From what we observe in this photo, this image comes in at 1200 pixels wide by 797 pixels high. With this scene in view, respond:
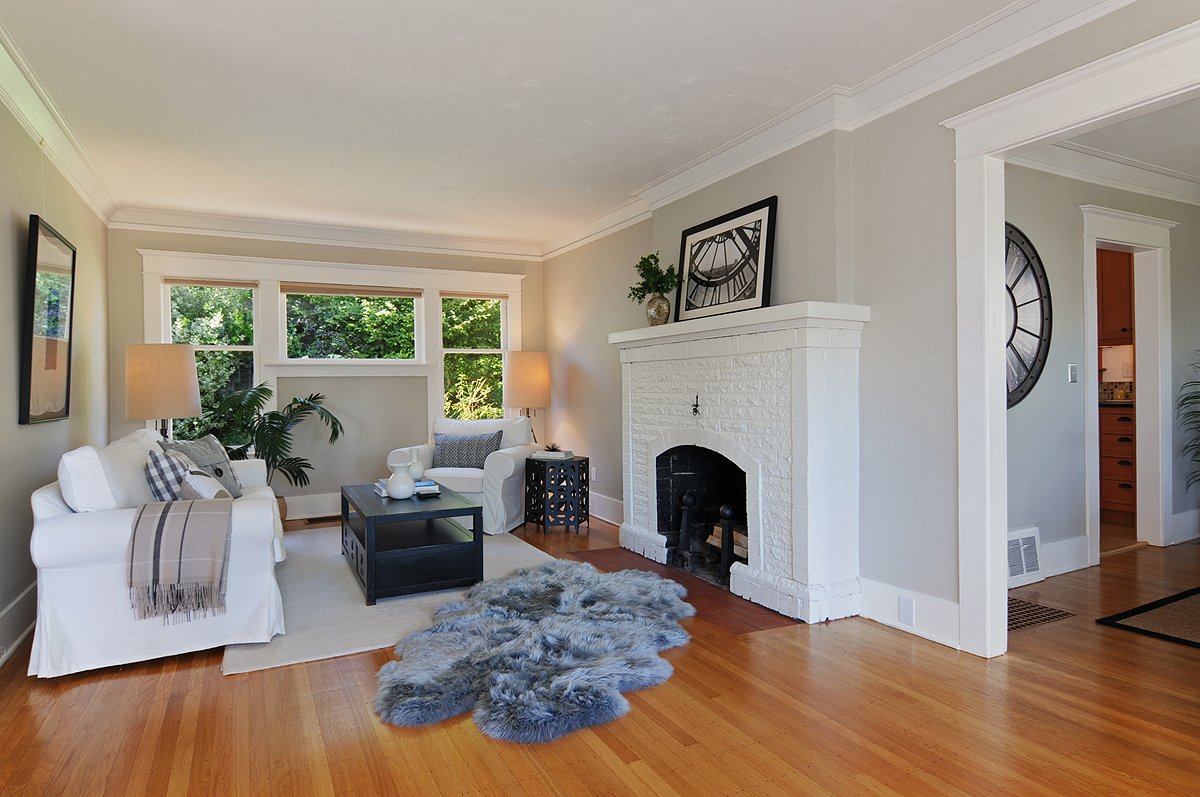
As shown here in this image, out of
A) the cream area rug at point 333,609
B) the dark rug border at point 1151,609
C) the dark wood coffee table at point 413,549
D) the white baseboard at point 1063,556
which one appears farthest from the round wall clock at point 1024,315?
the dark wood coffee table at point 413,549

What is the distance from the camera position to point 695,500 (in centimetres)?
448

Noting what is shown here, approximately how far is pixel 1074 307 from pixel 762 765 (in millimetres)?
3524

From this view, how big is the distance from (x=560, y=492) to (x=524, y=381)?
4.11ft

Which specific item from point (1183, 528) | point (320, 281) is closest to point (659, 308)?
point (320, 281)

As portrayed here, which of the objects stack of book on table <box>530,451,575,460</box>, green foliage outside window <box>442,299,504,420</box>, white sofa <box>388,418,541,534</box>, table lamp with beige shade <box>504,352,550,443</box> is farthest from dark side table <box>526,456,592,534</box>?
green foliage outside window <box>442,299,504,420</box>

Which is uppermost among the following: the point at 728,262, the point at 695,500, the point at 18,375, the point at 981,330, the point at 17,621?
the point at 728,262

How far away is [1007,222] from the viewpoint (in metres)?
3.88

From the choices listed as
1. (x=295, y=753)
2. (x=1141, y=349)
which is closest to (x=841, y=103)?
(x=1141, y=349)

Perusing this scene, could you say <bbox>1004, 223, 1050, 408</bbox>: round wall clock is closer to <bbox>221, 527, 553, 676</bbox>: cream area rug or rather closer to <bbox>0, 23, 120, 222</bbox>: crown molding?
<bbox>221, 527, 553, 676</bbox>: cream area rug

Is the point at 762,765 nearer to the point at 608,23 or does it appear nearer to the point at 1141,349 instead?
the point at 608,23

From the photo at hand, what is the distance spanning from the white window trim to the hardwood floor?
3223 millimetres

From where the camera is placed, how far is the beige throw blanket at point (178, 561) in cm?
279

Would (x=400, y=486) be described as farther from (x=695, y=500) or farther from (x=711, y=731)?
(x=711, y=731)

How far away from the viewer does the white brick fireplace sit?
131 inches
